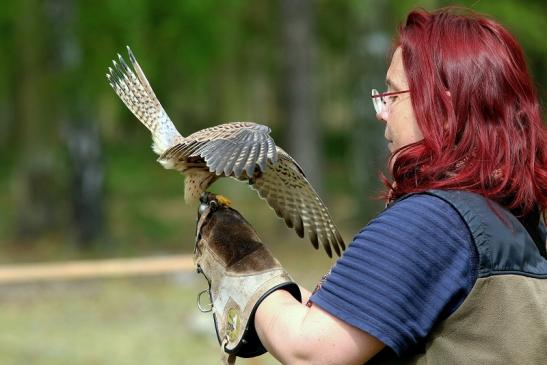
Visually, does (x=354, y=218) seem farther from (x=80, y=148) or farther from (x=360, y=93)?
(x=80, y=148)

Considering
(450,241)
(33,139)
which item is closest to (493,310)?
(450,241)

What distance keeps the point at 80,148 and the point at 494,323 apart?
10.2 meters

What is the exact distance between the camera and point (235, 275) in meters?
2.10

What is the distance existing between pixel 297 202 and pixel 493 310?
48.9 inches

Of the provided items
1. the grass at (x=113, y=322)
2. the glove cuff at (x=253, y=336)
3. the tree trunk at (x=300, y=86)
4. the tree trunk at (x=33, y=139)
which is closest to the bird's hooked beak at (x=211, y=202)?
the glove cuff at (x=253, y=336)

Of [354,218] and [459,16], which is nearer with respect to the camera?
[459,16]

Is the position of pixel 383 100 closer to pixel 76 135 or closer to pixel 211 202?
pixel 211 202

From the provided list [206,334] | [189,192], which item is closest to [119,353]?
[206,334]

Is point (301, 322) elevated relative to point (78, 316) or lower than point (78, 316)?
elevated

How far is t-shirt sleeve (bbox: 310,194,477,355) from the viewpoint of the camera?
177 cm

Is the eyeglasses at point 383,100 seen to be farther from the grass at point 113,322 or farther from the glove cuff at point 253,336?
the grass at point 113,322

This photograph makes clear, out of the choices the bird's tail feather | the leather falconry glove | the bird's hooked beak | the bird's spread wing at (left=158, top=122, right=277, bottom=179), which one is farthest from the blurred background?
the leather falconry glove

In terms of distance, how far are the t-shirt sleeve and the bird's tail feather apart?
169 centimetres

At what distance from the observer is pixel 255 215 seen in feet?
50.3
